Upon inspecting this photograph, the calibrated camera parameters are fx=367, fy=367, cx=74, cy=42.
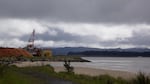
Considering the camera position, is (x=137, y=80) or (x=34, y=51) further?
(x=34, y=51)

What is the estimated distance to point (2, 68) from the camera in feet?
81.4

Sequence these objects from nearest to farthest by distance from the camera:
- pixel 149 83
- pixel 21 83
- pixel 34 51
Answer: pixel 149 83
pixel 21 83
pixel 34 51

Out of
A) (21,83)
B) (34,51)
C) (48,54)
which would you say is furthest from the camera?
(48,54)

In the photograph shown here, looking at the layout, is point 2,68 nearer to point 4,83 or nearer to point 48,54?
point 4,83

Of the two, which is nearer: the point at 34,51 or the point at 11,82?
the point at 11,82

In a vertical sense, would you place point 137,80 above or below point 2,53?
below

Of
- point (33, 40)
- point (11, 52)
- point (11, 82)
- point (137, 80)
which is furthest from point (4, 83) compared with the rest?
point (33, 40)

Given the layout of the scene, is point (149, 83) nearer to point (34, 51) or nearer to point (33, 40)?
point (34, 51)

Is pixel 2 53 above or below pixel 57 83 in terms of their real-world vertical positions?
above

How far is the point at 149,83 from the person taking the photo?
17.0 metres

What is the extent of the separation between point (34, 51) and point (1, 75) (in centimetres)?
14390

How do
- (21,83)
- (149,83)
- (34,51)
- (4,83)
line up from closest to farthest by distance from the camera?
(149,83) → (4,83) → (21,83) → (34,51)

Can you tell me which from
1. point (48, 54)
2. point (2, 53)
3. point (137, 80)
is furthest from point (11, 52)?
point (48, 54)

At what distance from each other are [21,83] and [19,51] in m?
1.98
